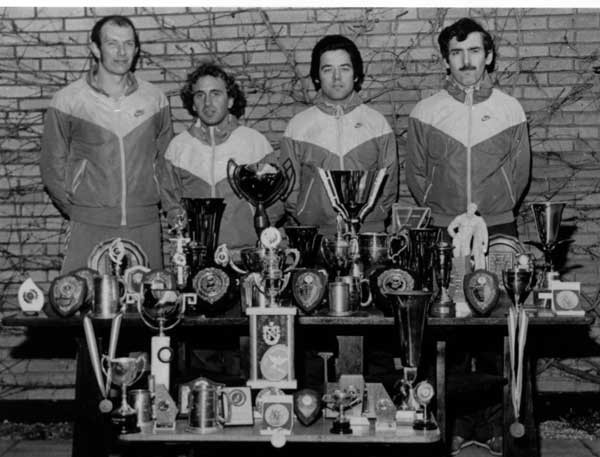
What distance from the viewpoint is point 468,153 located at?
5.95m

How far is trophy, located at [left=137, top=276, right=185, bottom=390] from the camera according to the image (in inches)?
181

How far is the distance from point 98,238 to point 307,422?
7.37 feet

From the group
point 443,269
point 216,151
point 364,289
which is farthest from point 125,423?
point 216,151

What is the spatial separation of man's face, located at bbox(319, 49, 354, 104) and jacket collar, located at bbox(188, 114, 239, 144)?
0.66 meters

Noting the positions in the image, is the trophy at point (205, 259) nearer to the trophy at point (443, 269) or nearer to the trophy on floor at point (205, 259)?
the trophy on floor at point (205, 259)

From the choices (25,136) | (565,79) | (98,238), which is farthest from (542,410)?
(25,136)

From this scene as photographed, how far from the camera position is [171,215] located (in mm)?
6051

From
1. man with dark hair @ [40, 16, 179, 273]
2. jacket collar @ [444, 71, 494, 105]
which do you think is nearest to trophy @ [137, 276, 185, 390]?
man with dark hair @ [40, 16, 179, 273]

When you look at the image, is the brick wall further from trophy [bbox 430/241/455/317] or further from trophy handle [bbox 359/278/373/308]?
trophy [bbox 430/241/455/317]

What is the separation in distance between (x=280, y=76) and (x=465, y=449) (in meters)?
2.71

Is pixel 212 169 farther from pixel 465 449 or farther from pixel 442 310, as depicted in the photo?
pixel 465 449

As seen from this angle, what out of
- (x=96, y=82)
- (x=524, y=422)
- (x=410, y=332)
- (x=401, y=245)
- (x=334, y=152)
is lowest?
(x=524, y=422)

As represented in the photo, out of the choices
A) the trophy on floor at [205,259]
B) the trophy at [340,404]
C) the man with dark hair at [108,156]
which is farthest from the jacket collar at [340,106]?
the trophy at [340,404]
